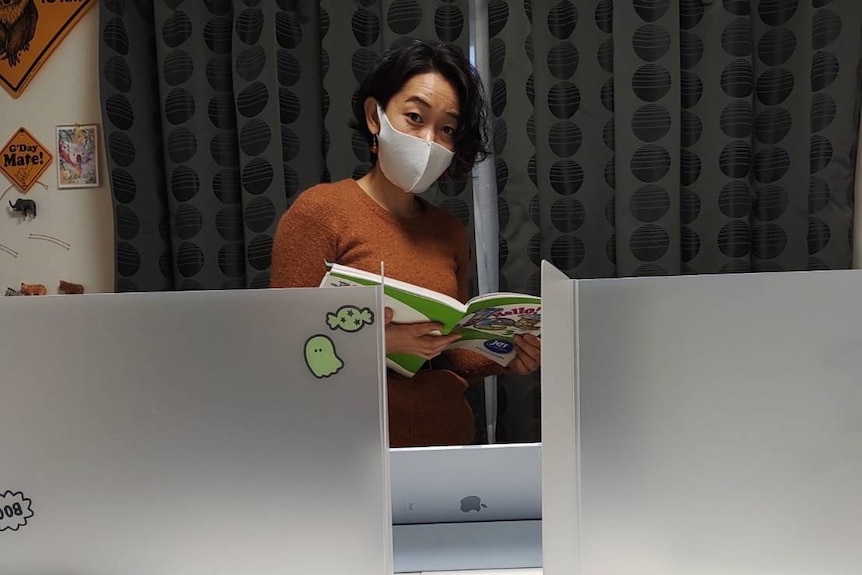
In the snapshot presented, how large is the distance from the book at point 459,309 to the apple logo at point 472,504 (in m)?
0.22

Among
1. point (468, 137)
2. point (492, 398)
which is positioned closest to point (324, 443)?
point (468, 137)

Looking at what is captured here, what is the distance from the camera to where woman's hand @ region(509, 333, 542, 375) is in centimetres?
89

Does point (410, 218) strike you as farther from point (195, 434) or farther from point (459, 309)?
point (195, 434)

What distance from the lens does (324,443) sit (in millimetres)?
478

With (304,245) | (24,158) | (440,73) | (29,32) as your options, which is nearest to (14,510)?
(304,245)

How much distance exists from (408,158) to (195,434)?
0.75 meters

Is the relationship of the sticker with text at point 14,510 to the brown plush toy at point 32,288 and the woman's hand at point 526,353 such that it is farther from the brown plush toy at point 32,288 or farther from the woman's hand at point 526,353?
the brown plush toy at point 32,288

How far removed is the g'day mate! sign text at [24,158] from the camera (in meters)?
1.81

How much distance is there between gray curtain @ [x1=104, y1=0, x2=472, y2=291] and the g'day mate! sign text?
310 millimetres

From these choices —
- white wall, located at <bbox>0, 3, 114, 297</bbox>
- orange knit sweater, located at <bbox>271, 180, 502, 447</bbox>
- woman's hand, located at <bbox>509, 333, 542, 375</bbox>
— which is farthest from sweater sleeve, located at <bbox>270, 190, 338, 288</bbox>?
white wall, located at <bbox>0, 3, 114, 297</bbox>

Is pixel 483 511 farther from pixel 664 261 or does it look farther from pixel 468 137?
pixel 664 261

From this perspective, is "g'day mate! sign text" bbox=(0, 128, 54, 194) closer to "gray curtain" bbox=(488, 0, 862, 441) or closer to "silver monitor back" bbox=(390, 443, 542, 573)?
"gray curtain" bbox=(488, 0, 862, 441)

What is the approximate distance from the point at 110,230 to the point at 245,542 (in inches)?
63.1

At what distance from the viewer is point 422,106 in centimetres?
114
